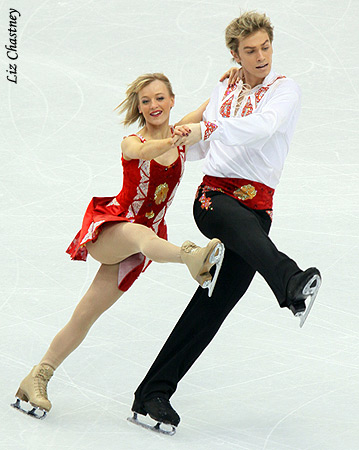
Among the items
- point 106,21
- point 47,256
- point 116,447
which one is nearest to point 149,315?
point 47,256

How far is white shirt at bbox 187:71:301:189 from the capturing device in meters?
4.33

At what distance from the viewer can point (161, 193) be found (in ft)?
15.3

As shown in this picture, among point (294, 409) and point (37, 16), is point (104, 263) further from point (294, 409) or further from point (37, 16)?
point (37, 16)

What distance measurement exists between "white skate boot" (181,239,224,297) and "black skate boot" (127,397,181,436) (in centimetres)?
75

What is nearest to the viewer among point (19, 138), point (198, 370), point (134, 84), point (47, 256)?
point (134, 84)

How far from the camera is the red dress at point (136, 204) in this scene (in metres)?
4.61

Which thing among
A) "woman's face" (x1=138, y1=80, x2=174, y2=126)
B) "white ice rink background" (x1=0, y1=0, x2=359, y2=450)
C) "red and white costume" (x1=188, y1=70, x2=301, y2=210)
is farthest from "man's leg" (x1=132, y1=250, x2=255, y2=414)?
"woman's face" (x1=138, y1=80, x2=174, y2=126)

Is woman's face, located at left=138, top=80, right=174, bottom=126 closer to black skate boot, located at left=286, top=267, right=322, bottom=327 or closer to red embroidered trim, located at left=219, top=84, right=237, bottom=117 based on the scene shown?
red embroidered trim, located at left=219, top=84, right=237, bottom=117

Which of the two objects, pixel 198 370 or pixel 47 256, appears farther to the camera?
pixel 47 256

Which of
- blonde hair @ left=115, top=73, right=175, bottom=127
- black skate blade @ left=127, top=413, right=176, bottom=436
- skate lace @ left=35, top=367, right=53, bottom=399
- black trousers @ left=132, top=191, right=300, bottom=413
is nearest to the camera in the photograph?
black trousers @ left=132, top=191, right=300, bottom=413

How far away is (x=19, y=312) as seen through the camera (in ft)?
19.6

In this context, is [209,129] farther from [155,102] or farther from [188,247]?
[188,247]

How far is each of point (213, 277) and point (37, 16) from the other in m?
6.51

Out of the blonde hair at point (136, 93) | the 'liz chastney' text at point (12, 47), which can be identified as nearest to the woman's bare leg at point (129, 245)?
the blonde hair at point (136, 93)
